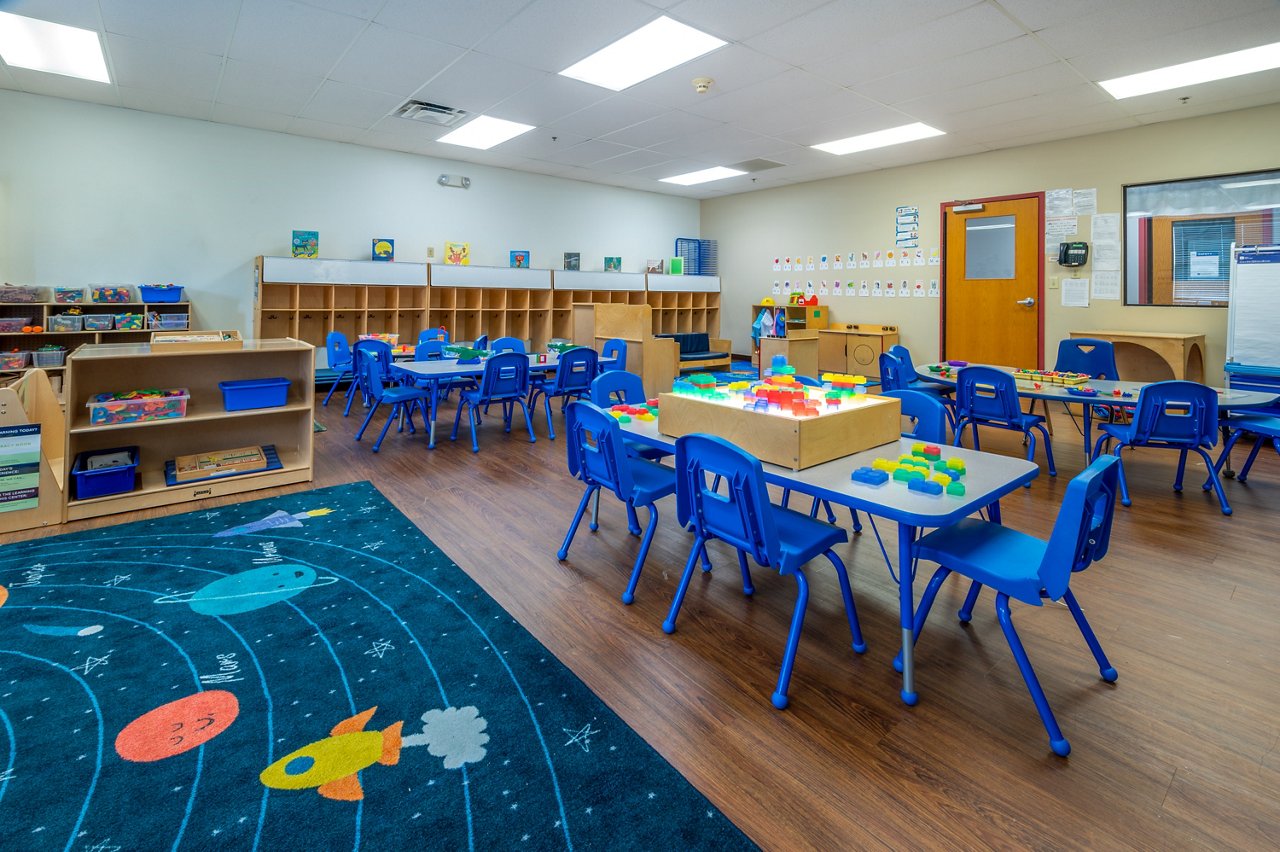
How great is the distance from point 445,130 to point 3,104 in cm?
379

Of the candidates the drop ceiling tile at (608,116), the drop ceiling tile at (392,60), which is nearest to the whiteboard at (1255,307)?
the drop ceiling tile at (608,116)

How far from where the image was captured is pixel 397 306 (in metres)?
7.73

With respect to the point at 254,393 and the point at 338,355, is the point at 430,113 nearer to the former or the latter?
the point at 338,355

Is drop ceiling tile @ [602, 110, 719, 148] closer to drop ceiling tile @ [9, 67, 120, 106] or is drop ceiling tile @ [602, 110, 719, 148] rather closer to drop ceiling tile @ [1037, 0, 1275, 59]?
drop ceiling tile @ [1037, 0, 1275, 59]

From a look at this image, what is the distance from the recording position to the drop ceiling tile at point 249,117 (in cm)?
623

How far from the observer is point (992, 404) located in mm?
4367

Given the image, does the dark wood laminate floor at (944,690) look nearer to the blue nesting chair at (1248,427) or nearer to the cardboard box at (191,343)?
the blue nesting chair at (1248,427)

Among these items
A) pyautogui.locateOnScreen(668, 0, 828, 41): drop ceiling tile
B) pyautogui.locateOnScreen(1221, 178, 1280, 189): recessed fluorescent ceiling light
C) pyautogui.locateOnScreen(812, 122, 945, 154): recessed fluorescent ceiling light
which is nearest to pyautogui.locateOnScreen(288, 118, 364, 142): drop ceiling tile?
pyautogui.locateOnScreen(668, 0, 828, 41): drop ceiling tile

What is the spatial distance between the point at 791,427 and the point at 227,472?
3.59 meters

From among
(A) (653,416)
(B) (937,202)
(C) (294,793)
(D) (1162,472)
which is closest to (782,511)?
(A) (653,416)

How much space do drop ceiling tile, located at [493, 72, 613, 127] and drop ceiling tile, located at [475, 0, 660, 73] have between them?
1.19ft

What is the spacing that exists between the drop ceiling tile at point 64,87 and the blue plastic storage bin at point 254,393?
3.70 meters

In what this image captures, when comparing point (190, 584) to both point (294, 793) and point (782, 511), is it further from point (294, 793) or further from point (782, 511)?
point (782, 511)

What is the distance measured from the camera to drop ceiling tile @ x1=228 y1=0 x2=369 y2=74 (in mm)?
4070
